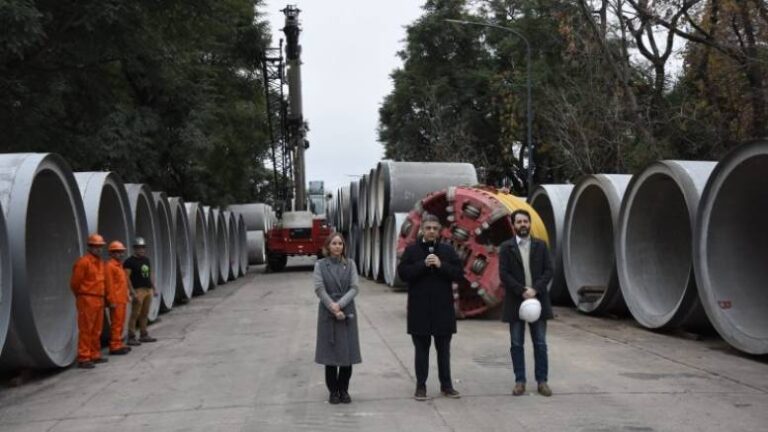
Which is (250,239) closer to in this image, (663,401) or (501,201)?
(501,201)

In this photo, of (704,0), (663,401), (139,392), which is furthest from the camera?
(704,0)

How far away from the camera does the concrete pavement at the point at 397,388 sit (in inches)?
258

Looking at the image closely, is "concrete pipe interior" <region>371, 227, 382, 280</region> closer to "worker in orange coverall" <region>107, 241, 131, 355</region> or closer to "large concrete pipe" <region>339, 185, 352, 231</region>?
"large concrete pipe" <region>339, 185, 352, 231</region>

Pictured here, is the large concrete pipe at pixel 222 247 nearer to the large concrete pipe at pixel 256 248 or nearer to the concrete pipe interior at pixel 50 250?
the large concrete pipe at pixel 256 248

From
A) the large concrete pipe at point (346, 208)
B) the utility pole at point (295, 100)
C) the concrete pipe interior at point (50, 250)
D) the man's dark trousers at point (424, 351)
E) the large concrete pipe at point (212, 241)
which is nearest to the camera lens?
the man's dark trousers at point (424, 351)

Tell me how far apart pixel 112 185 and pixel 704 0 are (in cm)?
1649

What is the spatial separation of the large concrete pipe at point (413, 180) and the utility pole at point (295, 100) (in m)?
14.6

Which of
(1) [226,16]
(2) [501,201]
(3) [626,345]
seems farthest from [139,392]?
(1) [226,16]

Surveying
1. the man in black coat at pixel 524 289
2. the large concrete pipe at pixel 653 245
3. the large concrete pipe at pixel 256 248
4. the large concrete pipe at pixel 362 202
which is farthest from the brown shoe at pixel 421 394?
the large concrete pipe at pixel 256 248

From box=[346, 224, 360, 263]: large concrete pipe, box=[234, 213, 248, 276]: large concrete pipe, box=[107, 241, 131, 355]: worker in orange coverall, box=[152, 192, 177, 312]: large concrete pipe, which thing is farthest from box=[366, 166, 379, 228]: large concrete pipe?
box=[107, 241, 131, 355]: worker in orange coverall

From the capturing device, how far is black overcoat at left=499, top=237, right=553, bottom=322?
24.5 feet

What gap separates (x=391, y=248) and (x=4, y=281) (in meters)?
13.0

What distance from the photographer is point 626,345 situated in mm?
10508

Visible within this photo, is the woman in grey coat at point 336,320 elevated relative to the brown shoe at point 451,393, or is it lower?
elevated
